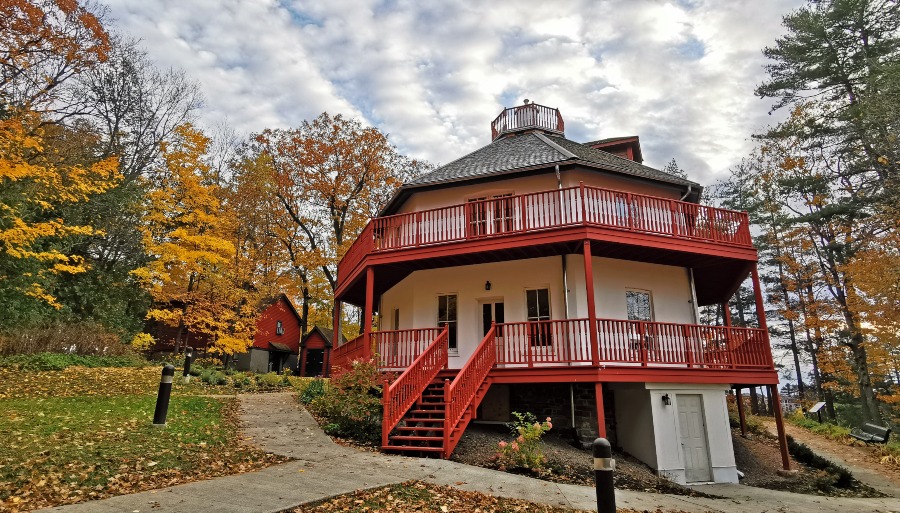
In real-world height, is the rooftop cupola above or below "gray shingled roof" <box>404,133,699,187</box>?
above

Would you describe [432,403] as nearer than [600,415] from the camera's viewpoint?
No

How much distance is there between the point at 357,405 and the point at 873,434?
1858 centimetres

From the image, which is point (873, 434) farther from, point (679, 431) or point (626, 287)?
point (626, 287)

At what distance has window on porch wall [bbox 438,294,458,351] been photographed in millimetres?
14398

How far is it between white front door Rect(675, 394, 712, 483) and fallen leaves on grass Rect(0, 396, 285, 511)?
30.9 ft

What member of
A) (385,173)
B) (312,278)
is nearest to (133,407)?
(312,278)

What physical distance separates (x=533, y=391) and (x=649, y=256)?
514 cm

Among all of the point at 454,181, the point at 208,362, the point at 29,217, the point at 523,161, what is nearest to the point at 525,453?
the point at 454,181

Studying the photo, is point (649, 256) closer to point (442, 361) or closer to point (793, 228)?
point (442, 361)

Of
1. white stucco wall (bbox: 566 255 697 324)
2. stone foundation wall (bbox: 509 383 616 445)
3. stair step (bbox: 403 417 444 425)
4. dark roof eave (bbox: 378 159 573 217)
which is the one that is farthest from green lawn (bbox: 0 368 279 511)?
white stucco wall (bbox: 566 255 697 324)

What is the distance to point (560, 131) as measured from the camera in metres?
19.9

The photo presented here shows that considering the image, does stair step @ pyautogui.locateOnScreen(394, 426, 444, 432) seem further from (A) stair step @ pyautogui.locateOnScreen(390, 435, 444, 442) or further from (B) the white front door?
(B) the white front door

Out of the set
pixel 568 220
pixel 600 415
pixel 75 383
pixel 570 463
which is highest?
pixel 568 220

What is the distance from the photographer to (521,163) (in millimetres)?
14586
